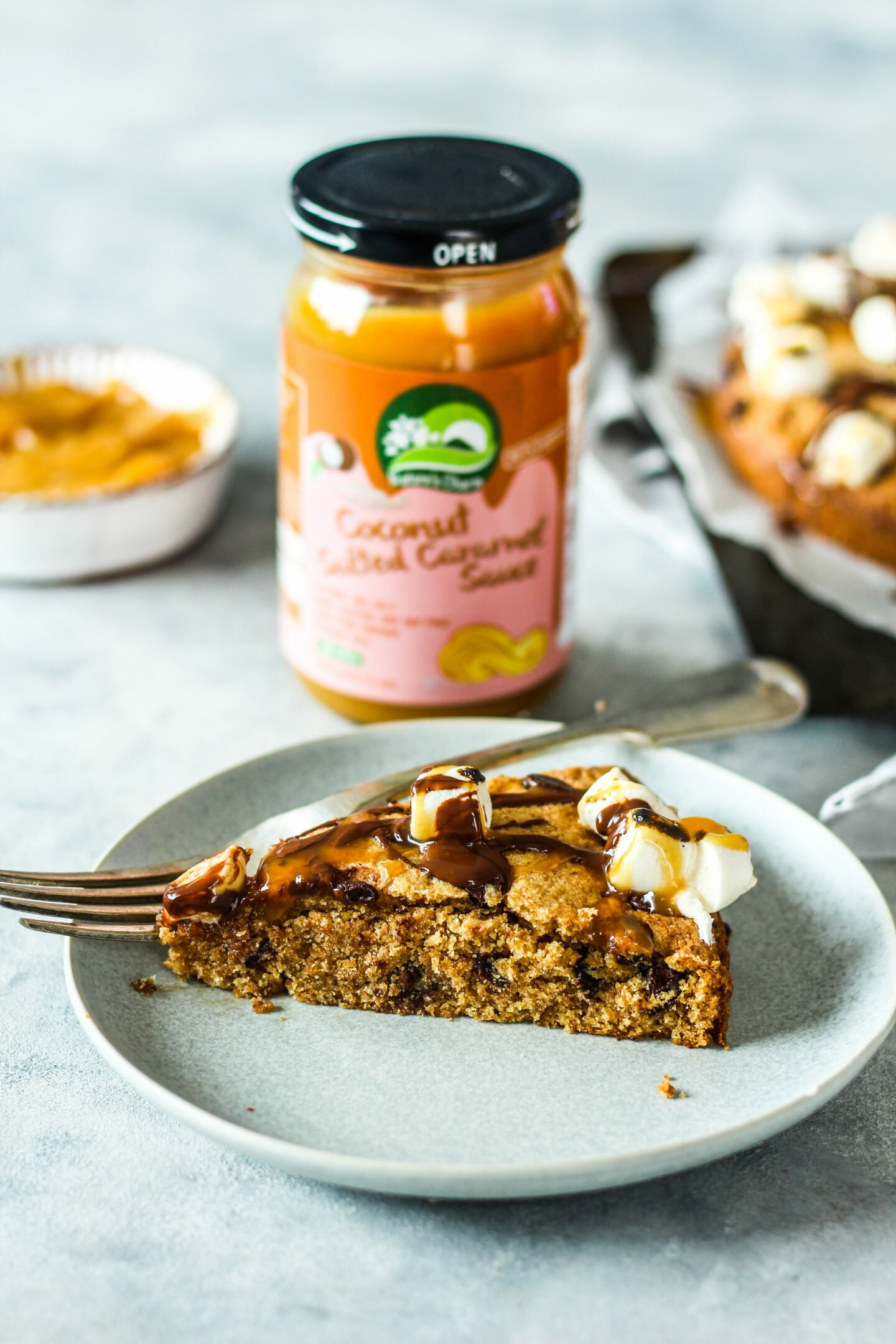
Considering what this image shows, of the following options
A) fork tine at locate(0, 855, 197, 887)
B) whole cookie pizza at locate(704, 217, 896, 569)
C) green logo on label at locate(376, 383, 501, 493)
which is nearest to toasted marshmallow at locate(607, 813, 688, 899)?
fork tine at locate(0, 855, 197, 887)

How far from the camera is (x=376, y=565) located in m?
1.77

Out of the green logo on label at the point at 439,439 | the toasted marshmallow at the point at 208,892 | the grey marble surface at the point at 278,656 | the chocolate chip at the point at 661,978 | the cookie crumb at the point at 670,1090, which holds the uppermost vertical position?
the green logo on label at the point at 439,439

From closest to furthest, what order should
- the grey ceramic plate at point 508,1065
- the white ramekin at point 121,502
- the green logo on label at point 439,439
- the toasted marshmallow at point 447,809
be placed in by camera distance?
1. the grey ceramic plate at point 508,1065
2. the toasted marshmallow at point 447,809
3. the green logo on label at point 439,439
4. the white ramekin at point 121,502

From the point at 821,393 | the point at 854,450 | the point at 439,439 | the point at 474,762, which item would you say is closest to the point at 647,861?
the point at 474,762

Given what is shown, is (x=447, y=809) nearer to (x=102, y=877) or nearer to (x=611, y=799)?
(x=611, y=799)

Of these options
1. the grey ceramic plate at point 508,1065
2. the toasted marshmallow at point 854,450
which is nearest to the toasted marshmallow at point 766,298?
the toasted marshmallow at point 854,450

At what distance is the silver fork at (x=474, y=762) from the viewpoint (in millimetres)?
1387

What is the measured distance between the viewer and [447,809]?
4.48 ft

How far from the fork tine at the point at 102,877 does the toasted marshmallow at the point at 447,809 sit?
0.25m

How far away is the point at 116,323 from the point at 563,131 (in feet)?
5.67

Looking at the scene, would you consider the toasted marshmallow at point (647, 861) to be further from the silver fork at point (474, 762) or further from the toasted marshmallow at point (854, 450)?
the toasted marshmallow at point (854, 450)

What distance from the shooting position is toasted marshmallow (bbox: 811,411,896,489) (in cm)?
220

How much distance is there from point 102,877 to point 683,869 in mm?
569

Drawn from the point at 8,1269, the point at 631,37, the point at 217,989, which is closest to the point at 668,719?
the point at 217,989
